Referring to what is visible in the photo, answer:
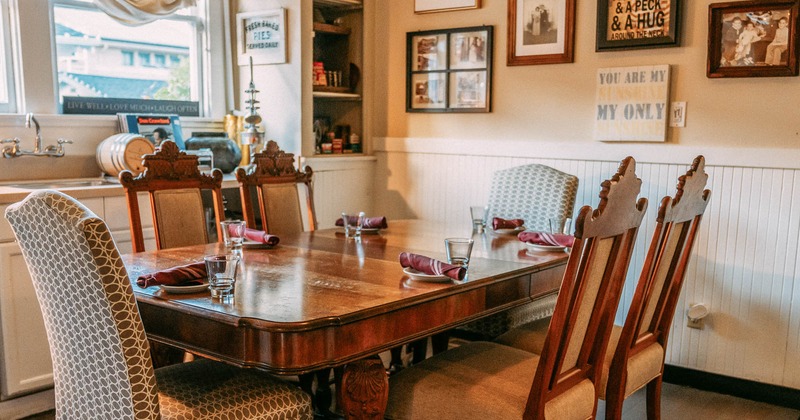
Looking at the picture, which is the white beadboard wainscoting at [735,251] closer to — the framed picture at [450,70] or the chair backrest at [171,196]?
the framed picture at [450,70]

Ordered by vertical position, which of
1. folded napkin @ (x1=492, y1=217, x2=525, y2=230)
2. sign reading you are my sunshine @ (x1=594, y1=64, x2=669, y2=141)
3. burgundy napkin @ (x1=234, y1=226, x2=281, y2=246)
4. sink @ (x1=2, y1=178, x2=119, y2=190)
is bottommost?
folded napkin @ (x1=492, y1=217, x2=525, y2=230)

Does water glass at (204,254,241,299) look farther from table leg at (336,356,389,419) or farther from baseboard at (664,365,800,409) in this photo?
baseboard at (664,365,800,409)

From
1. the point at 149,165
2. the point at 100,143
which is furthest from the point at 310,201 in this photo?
the point at 100,143

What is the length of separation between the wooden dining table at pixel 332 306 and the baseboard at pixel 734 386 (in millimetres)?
1406

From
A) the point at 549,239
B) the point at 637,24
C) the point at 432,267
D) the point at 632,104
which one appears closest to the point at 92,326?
the point at 432,267

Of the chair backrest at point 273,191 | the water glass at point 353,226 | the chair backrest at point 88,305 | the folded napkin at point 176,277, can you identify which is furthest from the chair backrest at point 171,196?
the chair backrest at point 88,305

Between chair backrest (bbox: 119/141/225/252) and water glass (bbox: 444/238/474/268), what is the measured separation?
0.95 m

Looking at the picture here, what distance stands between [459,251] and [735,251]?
1.78m

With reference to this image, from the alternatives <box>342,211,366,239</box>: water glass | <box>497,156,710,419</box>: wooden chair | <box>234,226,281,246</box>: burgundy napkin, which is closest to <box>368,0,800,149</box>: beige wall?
<box>497,156,710,419</box>: wooden chair

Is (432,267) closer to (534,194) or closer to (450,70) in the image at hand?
(534,194)

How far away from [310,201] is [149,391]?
1798mm

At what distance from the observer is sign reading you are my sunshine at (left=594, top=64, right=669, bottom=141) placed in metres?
3.47

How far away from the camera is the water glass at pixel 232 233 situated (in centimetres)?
245

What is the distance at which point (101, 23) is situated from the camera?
154 inches
